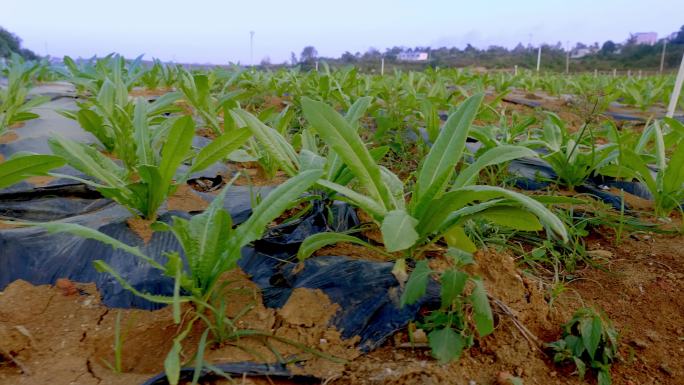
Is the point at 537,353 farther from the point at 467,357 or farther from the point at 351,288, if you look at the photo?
the point at 351,288

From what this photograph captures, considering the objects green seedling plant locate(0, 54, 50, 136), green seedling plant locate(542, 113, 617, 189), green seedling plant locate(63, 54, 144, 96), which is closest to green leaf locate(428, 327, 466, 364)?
green seedling plant locate(542, 113, 617, 189)

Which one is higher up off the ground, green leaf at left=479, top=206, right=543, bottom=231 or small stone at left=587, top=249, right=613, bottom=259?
green leaf at left=479, top=206, right=543, bottom=231

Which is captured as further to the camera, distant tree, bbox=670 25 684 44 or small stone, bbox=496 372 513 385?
distant tree, bbox=670 25 684 44

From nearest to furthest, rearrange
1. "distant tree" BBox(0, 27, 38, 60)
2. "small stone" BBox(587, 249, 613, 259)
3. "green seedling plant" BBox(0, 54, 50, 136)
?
"small stone" BBox(587, 249, 613, 259), "green seedling plant" BBox(0, 54, 50, 136), "distant tree" BBox(0, 27, 38, 60)

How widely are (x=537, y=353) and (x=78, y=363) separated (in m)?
0.93

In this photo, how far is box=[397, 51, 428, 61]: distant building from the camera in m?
30.8

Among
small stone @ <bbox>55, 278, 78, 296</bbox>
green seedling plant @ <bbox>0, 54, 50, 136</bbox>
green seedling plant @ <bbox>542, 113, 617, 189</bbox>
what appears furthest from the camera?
green seedling plant @ <bbox>0, 54, 50, 136</bbox>

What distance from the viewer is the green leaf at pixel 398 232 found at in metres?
0.85

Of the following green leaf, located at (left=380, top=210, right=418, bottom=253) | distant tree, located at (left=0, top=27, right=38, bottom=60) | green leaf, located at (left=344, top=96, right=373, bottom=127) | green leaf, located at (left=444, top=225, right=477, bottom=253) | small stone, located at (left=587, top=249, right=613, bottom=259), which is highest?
distant tree, located at (left=0, top=27, right=38, bottom=60)

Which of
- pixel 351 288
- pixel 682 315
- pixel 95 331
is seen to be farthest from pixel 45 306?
pixel 682 315

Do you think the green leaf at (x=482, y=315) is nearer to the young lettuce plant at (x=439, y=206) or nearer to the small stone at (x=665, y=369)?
the young lettuce plant at (x=439, y=206)

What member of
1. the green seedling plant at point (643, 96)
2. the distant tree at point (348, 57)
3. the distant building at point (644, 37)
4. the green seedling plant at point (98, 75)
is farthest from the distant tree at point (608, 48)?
the green seedling plant at point (98, 75)

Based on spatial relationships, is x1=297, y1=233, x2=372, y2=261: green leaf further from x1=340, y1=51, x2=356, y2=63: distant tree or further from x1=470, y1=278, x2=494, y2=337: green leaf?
x1=340, y1=51, x2=356, y2=63: distant tree

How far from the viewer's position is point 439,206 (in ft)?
3.59
